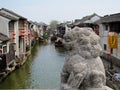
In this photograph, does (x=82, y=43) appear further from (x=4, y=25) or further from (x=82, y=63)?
(x=4, y=25)

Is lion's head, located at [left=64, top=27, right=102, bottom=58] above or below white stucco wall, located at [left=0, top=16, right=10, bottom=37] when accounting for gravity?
below

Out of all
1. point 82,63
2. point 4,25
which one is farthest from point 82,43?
point 4,25

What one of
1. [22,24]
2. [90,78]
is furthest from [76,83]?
[22,24]

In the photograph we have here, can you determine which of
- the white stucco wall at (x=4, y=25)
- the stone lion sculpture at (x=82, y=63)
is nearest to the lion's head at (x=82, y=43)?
the stone lion sculpture at (x=82, y=63)

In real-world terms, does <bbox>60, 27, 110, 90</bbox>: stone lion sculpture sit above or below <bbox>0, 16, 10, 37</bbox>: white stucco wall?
below

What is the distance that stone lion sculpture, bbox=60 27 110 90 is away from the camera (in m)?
2.78

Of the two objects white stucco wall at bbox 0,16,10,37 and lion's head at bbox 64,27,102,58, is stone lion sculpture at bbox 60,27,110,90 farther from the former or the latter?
white stucco wall at bbox 0,16,10,37

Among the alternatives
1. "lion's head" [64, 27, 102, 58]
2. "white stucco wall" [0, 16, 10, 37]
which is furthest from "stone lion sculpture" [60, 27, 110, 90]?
"white stucco wall" [0, 16, 10, 37]

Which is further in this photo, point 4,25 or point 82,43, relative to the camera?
point 4,25

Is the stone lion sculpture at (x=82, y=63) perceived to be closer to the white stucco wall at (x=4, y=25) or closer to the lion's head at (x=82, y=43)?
the lion's head at (x=82, y=43)

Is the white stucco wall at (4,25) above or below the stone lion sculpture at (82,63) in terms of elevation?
above

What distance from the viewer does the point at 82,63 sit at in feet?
9.20

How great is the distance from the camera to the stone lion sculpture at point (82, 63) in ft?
9.11

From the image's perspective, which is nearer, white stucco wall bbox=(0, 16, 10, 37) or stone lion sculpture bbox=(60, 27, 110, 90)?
stone lion sculpture bbox=(60, 27, 110, 90)
